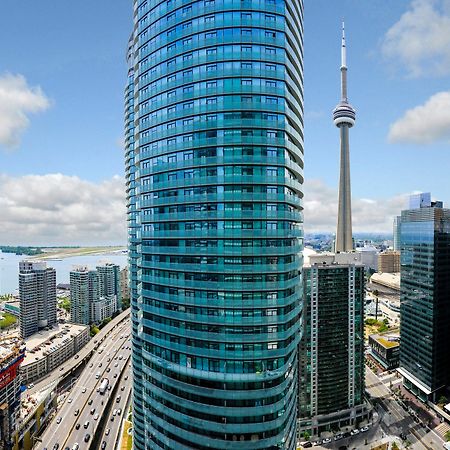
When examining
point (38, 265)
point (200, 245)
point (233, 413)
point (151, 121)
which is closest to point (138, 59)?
point (151, 121)

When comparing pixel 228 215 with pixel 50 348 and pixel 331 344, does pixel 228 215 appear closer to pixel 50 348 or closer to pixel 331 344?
pixel 331 344

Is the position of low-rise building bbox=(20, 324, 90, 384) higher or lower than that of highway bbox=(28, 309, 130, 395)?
higher

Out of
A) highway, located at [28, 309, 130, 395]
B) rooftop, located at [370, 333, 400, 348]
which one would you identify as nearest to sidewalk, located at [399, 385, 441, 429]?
rooftop, located at [370, 333, 400, 348]

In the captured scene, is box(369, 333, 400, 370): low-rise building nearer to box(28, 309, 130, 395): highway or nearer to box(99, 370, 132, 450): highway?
box(99, 370, 132, 450): highway

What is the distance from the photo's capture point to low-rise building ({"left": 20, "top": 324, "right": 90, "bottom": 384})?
132250 mm

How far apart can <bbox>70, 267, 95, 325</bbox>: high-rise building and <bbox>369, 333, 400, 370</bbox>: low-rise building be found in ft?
477

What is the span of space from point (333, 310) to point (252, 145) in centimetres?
6935

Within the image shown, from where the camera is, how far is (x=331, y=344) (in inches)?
3912

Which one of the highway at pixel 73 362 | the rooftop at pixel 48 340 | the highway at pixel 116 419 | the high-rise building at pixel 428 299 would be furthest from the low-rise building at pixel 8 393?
the high-rise building at pixel 428 299

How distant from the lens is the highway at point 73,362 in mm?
127688

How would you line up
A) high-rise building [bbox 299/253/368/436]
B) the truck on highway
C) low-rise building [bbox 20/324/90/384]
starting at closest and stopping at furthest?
high-rise building [bbox 299/253/368/436] → the truck on highway → low-rise building [bbox 20/324/90/384]

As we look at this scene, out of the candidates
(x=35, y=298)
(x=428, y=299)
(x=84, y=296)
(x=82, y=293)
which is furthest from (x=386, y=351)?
(x=35, y=298)

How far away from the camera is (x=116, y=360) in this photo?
150625 mm

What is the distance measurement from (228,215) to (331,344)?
7155 cm
